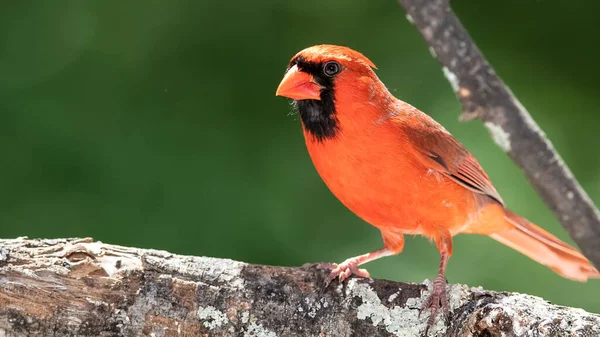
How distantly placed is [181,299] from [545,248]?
1.85 m

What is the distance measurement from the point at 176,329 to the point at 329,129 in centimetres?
87

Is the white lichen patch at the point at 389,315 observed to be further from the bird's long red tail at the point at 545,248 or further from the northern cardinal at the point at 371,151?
the bird's long red tail at the point at 545,248

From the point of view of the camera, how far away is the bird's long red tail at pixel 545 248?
3363 millimetres

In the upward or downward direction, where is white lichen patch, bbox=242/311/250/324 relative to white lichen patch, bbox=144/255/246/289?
downward

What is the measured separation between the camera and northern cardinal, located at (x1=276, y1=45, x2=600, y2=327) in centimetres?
265

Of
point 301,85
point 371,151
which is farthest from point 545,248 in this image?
point 301,85

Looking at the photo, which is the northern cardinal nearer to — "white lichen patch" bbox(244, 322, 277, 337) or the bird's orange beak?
the bird's orange beak

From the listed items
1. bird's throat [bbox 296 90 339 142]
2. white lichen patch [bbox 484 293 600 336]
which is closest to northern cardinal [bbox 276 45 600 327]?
bird's throat [bbox 296 90 339 142]

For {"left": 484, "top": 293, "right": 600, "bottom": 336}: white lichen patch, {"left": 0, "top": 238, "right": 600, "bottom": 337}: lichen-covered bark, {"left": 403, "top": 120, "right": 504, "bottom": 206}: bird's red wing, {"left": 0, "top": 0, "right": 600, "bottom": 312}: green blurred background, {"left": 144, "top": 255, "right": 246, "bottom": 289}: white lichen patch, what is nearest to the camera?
{"left": 484, "top": 293, "right": 600, "bottom": 336}: white lichen patch

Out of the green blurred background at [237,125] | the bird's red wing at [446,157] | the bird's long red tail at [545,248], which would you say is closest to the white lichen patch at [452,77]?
the bird's red wing at [446,157]

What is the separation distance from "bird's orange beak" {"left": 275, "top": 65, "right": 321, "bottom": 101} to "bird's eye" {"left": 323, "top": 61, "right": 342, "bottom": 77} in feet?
0.19

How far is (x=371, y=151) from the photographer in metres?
2.65

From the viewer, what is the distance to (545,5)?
441 centimetres

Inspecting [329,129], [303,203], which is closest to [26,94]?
[303,203]
